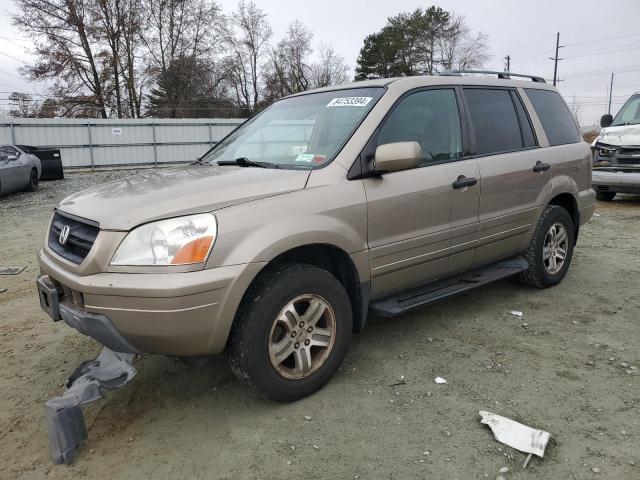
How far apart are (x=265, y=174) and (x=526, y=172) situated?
233 cm

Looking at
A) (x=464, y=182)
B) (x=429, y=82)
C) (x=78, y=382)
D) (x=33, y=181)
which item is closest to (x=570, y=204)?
(x=464, y=182)

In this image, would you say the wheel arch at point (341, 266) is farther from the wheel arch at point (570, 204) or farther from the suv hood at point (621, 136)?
the suv hood at point (621, 136)

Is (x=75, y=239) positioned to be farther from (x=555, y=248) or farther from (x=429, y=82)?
(x=555, y=248)

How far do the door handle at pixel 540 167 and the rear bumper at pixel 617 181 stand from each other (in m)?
6.27

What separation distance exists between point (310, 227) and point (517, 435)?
4.91 feet

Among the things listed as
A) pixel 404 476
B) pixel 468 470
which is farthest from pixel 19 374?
pixel 468 470

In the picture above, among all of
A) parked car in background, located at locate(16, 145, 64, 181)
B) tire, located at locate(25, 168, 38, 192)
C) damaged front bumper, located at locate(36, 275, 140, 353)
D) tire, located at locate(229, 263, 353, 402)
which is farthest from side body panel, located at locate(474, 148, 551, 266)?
parked car in background, located at locate(16, 145, 64, 181)

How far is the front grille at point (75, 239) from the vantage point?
8.52ft

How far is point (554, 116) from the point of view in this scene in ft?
15.5

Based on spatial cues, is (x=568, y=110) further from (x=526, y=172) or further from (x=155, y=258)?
(x=155, y=258)

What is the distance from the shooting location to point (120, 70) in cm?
2973

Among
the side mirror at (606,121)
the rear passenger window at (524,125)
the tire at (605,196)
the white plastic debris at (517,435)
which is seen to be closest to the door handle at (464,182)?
the rear passenger window at (524,125)

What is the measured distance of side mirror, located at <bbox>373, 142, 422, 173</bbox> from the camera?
2.93m

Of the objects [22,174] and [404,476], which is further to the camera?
[22,174]
